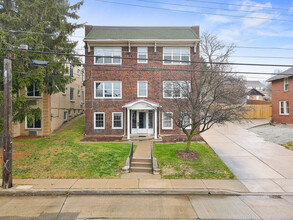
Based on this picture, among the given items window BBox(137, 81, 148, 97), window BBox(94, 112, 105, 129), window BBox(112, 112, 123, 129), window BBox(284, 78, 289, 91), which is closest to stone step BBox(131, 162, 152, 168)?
window BBox(112, 112, 123, 129)

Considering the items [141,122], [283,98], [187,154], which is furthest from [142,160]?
[283,98]

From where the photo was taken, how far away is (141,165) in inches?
378

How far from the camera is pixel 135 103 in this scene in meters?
15.0

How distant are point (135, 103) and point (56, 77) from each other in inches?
264

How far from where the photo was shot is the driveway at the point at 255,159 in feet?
27.7

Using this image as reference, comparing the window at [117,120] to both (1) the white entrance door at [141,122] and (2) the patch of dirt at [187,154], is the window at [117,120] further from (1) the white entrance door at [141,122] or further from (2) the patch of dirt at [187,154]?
(2) the patch of dirt at [187,154]

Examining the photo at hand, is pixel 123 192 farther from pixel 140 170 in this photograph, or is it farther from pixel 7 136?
A: pixel 7 136

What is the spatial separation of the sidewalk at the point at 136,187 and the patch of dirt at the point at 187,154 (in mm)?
2009

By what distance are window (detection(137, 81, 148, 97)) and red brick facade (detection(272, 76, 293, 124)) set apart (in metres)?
16.9

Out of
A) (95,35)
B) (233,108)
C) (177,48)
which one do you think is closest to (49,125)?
(95,35)

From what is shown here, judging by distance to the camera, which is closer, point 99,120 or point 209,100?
point 209,100

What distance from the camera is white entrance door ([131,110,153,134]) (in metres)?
16.3

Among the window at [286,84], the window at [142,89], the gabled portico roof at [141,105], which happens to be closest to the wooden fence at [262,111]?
the window at [286,84]

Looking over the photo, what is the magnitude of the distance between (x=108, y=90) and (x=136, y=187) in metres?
11.0
